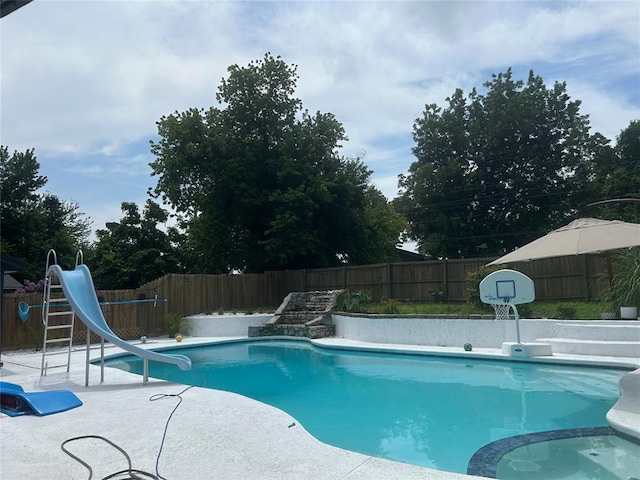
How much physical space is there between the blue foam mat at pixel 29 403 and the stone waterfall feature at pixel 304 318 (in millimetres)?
10473

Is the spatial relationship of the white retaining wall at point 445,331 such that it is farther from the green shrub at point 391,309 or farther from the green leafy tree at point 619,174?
the green leafy tree at point 619,174

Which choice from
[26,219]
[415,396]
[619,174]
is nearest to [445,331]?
[415,396]

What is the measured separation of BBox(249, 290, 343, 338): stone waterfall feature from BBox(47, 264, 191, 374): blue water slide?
9.12 meters

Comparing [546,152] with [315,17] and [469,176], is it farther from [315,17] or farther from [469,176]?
[315,17]

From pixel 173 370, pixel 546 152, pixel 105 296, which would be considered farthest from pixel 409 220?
pixel 173 370

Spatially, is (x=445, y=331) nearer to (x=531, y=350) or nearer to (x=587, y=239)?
(x=531, y=350)

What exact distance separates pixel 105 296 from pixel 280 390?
9565 mm

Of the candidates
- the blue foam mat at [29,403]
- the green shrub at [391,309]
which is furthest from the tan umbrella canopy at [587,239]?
the blue foam mat at [29,403]

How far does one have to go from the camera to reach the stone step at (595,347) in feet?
32.2

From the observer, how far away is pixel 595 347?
10.2m

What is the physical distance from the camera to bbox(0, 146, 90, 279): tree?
25.9m

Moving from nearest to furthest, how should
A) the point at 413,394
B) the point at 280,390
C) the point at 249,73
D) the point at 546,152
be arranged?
the point at 413,394 < the point at 280,390 < the point at 249,73 < the point at 546,152

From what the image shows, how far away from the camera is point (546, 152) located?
91.1ft

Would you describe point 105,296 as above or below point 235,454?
above
